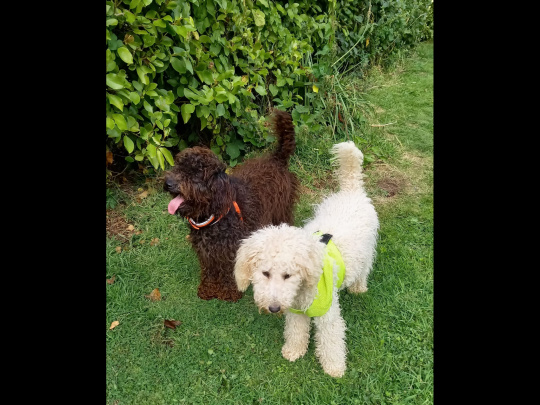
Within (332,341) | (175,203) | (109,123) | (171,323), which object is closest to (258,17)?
(109,123)

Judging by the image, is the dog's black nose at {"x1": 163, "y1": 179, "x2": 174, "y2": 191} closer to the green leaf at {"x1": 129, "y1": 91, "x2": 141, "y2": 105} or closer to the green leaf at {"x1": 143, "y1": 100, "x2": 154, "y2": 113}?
the green leaf at {"x1": 129, "y1": 91, "x2": 141, "y2": 105}

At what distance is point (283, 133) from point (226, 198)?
3.19 feet

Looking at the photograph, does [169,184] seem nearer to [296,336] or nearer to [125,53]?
[125,53]

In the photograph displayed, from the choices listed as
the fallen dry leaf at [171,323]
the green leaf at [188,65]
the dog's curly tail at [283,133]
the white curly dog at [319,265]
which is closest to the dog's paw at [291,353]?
the white curly dog at [319,265]

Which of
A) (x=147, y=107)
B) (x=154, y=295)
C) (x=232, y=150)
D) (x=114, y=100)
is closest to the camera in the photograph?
(x=114, y=100)

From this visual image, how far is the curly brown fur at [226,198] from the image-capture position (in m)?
2.83

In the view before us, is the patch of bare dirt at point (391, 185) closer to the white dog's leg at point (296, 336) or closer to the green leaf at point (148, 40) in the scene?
the white dog's leg at point (296, 336)

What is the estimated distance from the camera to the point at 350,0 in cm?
607

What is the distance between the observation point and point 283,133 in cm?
356

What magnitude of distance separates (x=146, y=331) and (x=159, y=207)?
162cm

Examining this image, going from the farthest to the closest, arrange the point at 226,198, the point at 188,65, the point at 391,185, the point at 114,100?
the point at 391,185
the point at 188,65
the point at 114,100
the point at 226,198

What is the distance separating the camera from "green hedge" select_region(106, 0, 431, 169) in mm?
3307
